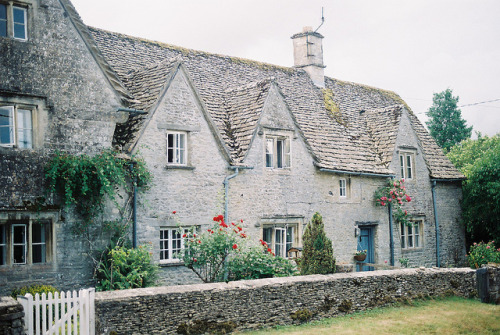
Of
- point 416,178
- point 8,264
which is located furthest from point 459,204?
point 8,264

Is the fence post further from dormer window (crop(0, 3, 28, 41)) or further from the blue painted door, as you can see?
dormer window (crop(0, 3, 28, 41))

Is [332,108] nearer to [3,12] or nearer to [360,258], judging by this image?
[360,258]

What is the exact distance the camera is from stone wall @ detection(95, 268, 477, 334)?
10.5 m

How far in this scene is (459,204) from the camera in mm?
26328

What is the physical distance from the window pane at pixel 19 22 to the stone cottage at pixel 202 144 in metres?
0.03

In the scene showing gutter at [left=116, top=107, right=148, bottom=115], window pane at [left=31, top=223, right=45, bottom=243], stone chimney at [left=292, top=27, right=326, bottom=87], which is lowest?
window pane at [left=31, top=223, right=45, bottom=243]

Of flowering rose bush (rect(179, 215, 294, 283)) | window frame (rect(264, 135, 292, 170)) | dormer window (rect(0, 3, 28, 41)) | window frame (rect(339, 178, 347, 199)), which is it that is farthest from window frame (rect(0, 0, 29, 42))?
window frame (rect(339, 178, 347, 199))

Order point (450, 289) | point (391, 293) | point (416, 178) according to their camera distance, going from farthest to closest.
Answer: point (416, 178) → point (450, 289) → point (391, 293)

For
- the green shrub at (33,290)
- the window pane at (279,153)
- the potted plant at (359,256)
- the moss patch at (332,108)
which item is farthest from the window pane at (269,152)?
the green shrub at (33,290)

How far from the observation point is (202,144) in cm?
1700

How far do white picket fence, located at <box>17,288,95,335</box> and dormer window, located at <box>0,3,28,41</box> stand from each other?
23.1ft

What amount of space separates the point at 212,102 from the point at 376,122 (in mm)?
9263

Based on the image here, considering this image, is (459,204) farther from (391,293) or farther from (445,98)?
(445,98)

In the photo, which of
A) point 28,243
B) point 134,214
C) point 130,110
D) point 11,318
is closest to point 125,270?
point 134,214
